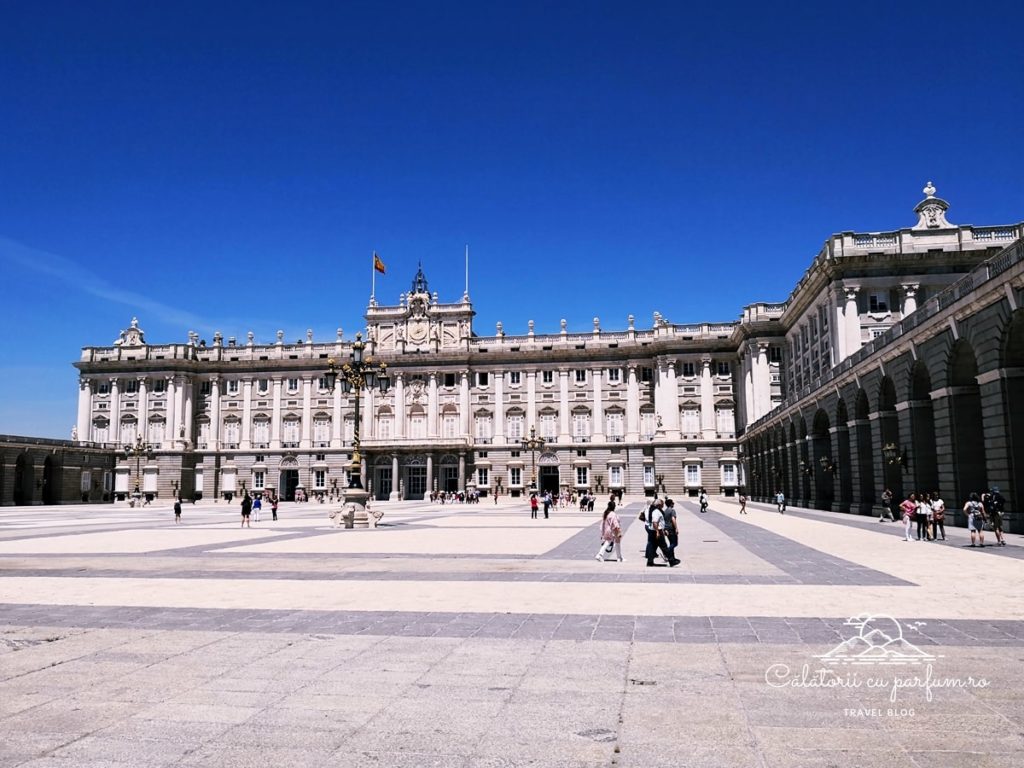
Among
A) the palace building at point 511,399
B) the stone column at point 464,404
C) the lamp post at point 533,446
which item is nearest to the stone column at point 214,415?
the palace building at point 511,399

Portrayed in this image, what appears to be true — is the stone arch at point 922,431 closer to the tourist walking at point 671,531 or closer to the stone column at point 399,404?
the tourist walking at point 671,531

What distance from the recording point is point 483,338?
280 ft

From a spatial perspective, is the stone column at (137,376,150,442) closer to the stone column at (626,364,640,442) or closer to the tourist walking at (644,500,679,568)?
the stone column at (626,364,640,442)

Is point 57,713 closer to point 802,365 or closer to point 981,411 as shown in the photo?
point 981,411

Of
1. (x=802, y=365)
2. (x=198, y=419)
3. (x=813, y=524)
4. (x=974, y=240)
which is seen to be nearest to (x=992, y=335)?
(x=813, y=524)

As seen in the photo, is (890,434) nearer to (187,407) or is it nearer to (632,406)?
(632,406)

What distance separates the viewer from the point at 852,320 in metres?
50.8

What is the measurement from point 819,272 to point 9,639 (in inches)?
2116

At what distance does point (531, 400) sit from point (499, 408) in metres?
3.57

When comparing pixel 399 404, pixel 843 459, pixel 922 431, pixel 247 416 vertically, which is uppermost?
pixel 399 404

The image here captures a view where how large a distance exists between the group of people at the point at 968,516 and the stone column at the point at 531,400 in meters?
58.8

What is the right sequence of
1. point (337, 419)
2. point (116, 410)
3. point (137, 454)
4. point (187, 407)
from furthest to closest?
1. point (116, 410)
2. point (187, 407)
3. point (337, 419)
4. point (137, 454)

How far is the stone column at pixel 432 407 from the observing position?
8375 cm

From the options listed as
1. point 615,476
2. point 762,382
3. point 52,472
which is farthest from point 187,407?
point 762,382
